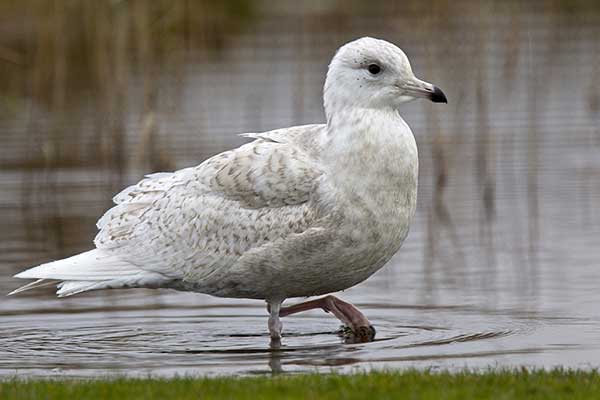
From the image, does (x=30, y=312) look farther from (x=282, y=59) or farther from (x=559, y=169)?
(x=282, y=59)

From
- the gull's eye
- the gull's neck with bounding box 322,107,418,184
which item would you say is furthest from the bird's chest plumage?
the gull's eye

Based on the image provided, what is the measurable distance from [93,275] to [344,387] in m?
3.62

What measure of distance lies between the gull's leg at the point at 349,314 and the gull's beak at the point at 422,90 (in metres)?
1.69

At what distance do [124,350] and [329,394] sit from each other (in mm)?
3066

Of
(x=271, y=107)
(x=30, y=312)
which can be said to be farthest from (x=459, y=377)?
(x=271, y=107)

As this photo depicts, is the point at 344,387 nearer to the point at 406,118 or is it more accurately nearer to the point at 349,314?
the point at 349,314

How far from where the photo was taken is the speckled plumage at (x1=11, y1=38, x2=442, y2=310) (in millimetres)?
11070

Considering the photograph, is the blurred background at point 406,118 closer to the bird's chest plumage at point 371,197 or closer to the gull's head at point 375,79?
the bird's chest plumage at point 371,197

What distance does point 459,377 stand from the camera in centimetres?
907

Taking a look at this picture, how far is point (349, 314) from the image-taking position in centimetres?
1170

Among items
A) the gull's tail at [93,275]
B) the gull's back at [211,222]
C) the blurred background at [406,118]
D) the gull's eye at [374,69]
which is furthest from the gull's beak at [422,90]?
the gull's tail at [93,275]

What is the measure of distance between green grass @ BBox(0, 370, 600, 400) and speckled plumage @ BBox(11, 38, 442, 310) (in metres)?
1.93

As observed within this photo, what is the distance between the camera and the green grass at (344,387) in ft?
28.3

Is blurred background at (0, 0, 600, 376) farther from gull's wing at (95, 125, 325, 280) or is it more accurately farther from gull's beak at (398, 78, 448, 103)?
gull's beak at (398, 78, 448, 103)
